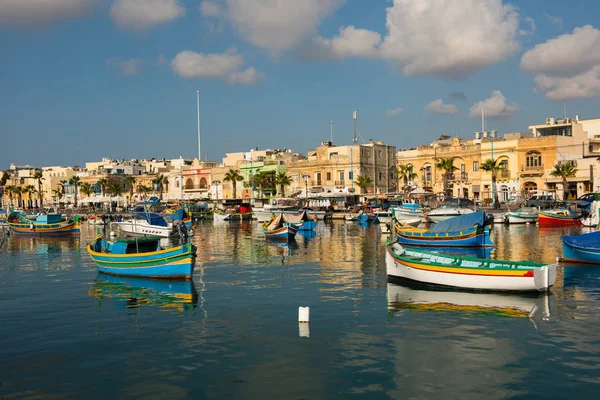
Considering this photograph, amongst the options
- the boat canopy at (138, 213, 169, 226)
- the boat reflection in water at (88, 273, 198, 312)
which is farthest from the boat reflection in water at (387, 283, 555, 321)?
the boat canopy at (138, 213, 169, 226)

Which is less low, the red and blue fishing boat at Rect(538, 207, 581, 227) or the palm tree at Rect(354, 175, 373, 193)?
the palm tree at Rect(354, 175, 373, 193)

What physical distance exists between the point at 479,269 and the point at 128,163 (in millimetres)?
125917

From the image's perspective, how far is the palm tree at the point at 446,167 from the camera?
82625 millimetres

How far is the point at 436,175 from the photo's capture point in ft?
299

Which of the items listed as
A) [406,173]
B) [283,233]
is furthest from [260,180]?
[283,233]

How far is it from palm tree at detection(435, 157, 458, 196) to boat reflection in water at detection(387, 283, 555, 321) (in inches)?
2396

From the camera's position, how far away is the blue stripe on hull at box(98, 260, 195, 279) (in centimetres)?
2783

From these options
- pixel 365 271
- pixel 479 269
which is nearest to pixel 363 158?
pixel 365 271

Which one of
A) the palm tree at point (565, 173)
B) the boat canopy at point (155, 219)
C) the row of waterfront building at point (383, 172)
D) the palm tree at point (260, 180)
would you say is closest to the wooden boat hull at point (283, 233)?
the boat canopy at point (155, 219)

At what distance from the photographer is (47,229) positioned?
212 feet

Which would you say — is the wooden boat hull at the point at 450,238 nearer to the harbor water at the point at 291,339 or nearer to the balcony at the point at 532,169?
the harbor water at the point at 291,339

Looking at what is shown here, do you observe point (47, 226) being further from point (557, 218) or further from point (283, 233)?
point (557, 218)

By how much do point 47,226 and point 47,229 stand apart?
36 cm

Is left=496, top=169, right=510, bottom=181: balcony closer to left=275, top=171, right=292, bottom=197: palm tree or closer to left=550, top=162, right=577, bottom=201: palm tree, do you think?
left=550, top=162, right=577, bottom=201: palm tree
